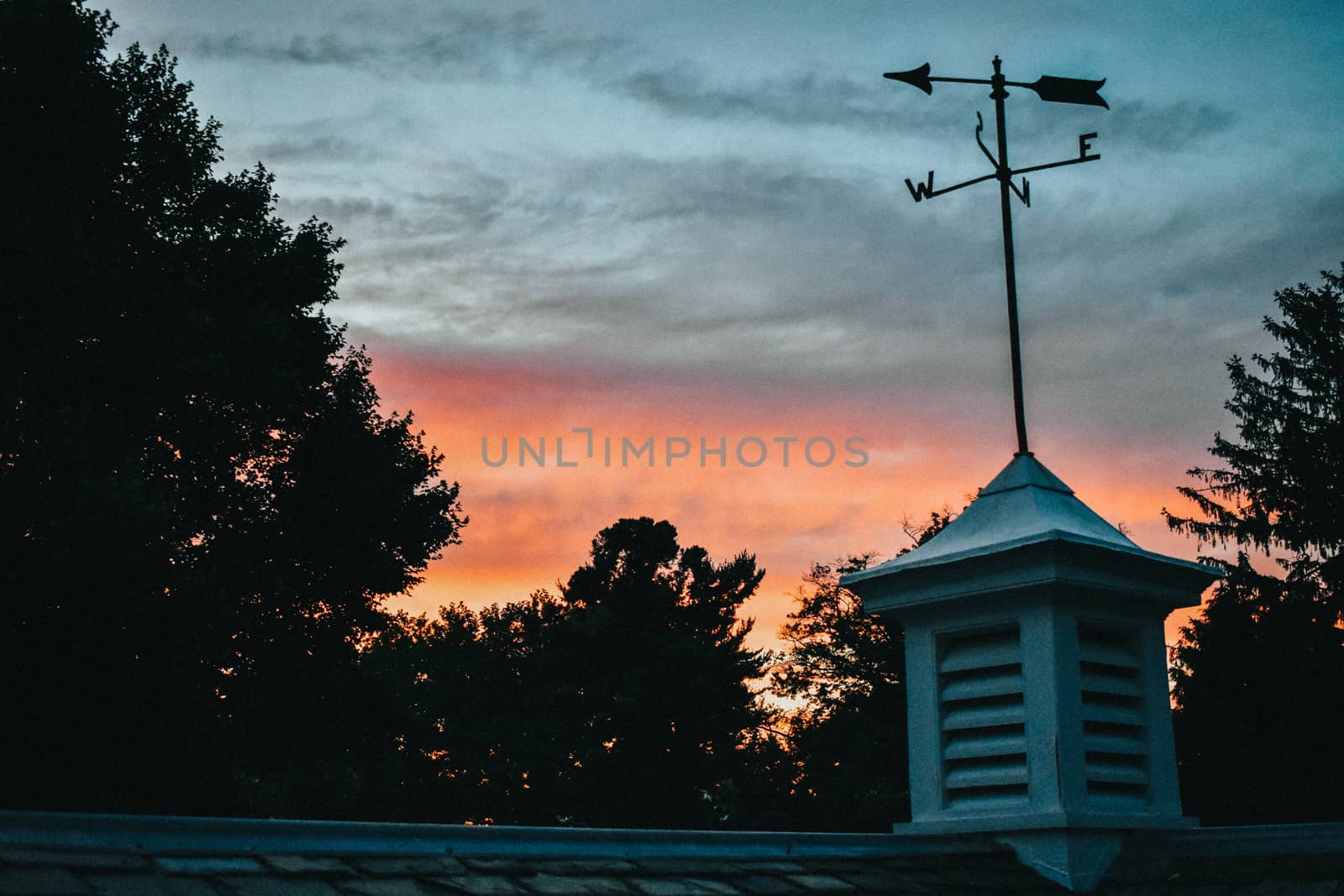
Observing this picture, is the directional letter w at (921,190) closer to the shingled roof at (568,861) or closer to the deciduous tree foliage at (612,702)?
the shingled roof at (568,861)

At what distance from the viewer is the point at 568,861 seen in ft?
13.9

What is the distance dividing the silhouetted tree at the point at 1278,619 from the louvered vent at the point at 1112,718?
107ft

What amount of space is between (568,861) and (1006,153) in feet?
15.2

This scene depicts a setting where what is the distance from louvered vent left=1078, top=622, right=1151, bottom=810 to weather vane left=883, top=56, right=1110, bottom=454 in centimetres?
106

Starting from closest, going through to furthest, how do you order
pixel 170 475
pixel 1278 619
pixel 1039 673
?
pixel 1039 673 → pixel 170 475 → pixel 1278 619

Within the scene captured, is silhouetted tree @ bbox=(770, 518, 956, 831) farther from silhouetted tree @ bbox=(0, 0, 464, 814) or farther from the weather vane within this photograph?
the weather vane

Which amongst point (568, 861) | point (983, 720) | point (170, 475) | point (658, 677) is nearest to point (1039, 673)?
point (983, 720)

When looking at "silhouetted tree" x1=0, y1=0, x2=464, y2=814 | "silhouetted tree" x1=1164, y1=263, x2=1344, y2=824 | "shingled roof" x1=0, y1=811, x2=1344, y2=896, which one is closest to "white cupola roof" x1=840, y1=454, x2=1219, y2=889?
"shingled roof" x1=0, y1=811, x2=1344, y2=896

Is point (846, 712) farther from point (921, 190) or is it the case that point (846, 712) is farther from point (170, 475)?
point (921, 190)

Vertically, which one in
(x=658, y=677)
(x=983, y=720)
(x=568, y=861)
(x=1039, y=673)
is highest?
(x=658, y=677)

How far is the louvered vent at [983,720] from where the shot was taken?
5.94 meters

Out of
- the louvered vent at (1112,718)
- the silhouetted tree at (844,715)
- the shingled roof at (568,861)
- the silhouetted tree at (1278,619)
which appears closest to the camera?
the shingled roof at (568,861)

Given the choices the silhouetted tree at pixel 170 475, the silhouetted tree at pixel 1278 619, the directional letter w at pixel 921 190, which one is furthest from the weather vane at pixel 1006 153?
the silhouetted tree at pixel 1278 619

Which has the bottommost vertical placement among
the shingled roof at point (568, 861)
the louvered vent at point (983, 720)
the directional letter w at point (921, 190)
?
the shingled roof at point (568, 861)
